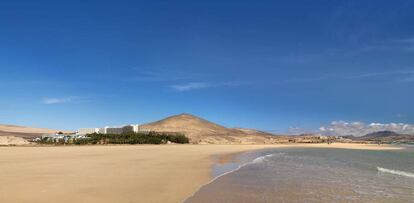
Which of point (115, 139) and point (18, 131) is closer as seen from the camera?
point (115, 139)

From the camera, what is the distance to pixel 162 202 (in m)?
12.0

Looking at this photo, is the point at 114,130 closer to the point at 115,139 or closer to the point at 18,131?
the point at 115,139

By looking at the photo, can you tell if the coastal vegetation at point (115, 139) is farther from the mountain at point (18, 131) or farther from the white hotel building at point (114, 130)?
the mountain at point (18, 131)

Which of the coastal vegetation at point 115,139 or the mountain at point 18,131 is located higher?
the mountain at point 18,131

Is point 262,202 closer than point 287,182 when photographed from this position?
Yes

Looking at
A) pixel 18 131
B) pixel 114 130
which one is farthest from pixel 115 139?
pixel 18 131

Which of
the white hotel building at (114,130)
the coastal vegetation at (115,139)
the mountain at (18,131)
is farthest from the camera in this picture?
the mountain at (18,131)

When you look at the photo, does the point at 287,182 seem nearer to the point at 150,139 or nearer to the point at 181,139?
the point at 150,139

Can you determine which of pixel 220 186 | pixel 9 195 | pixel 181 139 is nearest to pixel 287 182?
pixel 220 186

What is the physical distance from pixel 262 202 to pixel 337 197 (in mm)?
3391

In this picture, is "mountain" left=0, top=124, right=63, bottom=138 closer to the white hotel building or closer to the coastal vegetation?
the white hotel building

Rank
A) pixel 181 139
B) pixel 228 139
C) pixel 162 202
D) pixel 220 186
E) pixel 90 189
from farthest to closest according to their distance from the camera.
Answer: pixel 228 139 → pixel 181 139 → pixel 220 186 → pixel 90 189 → pixel 162 202

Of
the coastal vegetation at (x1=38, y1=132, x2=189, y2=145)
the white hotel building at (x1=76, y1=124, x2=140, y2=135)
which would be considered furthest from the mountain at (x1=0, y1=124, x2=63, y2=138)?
the coastal vegetation at (x1=38, y1=132, x2=189, y2=145)

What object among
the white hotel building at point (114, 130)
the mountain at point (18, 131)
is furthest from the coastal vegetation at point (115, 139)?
the mountain at point (18, 131)
